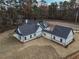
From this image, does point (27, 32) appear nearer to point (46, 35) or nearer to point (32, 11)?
point (46, 35)

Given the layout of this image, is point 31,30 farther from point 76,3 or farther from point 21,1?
point 76,3

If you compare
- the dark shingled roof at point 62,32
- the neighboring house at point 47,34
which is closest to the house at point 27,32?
the neighboring house at point 47,34

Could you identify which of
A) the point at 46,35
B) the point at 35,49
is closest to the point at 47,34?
the point at 46,35

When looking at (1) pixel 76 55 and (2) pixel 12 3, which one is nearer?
(1) pixel 76 55

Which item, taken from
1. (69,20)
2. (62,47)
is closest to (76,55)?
(62,47)

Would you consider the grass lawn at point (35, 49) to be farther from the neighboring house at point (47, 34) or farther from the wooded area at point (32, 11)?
the wooded area at point (32, 11)

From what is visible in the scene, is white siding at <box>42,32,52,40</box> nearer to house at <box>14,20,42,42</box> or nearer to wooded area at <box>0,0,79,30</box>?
house at <box>14,20,42,42</box>
